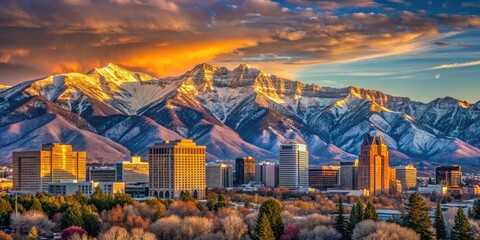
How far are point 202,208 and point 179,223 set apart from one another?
30864 mm

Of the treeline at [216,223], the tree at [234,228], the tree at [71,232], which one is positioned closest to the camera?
the treeline at [216,223]

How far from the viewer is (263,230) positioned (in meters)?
105

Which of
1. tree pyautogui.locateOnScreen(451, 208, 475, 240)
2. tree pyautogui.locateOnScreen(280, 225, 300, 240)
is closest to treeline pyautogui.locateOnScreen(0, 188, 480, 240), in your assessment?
tree pyautogui.locateOnScreen(451, 208, 475, 240)

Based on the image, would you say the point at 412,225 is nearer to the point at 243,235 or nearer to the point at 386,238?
the point at 386,238

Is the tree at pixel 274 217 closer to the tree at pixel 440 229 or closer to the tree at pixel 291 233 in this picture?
the tree at pixel 291 233

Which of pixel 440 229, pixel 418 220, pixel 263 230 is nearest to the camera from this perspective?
pixel 263 230

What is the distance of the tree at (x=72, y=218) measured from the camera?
4707 inches

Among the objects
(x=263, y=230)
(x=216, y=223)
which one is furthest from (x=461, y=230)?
(x=216, y=223)

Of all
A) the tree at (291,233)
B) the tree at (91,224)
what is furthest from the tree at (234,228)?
the tree at (91,224)

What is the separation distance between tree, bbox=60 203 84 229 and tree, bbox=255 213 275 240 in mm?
23348

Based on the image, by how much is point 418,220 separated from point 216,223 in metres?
29.1

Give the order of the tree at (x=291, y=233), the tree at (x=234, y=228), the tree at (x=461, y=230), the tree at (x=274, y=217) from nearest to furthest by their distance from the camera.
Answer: the tree at (x=461, y=230)
the tree at (x=291, y=233)
the tree at (x=274, y=217)
the tree at (x=234, y=228)

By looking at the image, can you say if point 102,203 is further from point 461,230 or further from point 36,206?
point 461,230

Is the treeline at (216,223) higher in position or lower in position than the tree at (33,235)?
higher
